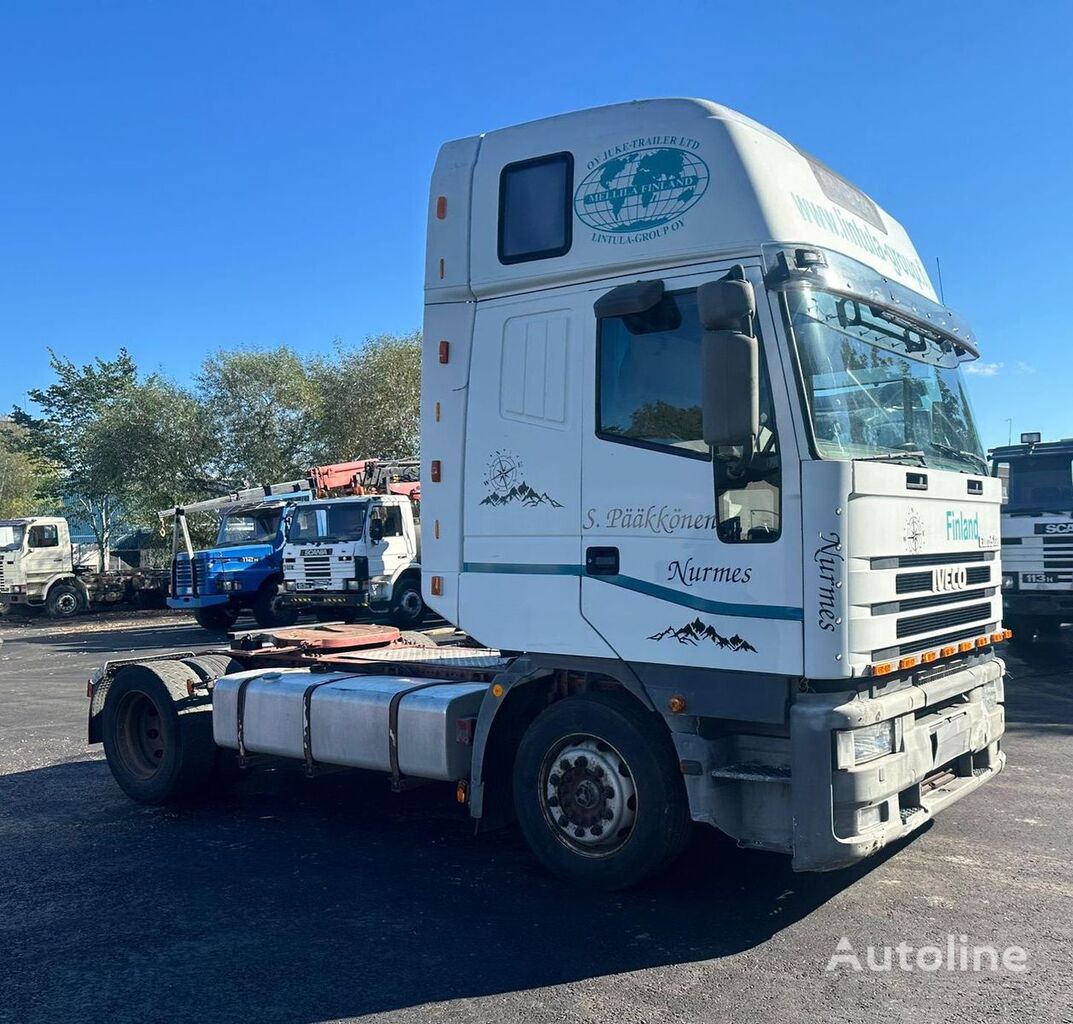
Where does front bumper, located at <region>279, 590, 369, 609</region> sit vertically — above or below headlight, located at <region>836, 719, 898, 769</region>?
below

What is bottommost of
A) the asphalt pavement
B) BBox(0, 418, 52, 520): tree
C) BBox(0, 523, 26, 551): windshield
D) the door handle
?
the asphalt pavement

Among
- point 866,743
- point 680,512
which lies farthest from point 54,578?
point 866,743

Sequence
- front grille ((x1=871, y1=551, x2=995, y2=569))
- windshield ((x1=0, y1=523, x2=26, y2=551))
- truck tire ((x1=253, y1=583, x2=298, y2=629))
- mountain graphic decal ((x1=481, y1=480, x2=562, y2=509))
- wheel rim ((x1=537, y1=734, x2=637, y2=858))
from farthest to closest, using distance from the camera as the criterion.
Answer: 1. windshield ((x1=0, y1=523, x2=26, y2=551))
2. truck tire ((x1=253, y1=583, x2=298, y2=629))
3. mountain graphic decal ((x1=481, y1=480, x2=562, y2=509))
4. wheel rim ((x1=537, y1=734, x2=637, y2=858))
5. front grille ((x1=871, y1=551, x2=995, y2=569))

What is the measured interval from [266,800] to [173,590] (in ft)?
53.3

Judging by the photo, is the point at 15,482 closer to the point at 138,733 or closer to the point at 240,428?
the point at 240,428

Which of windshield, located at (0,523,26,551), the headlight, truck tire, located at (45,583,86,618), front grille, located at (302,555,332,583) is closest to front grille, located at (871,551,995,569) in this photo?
the headlight

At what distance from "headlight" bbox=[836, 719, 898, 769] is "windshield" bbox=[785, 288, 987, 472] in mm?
1234

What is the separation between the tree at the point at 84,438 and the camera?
3409 centimetres

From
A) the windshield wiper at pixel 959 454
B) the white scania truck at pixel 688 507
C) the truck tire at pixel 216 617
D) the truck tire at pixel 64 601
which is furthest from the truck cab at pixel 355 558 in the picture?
the windshield wiper at pixel 959 454

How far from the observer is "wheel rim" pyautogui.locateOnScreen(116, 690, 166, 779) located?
25.2ft

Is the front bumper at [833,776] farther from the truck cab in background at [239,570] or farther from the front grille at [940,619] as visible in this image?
the truck cab in background at [239,570]

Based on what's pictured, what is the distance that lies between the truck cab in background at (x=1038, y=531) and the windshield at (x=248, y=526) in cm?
1546

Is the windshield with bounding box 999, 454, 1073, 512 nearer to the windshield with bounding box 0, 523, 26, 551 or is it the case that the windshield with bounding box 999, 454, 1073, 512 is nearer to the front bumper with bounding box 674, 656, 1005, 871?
the front bumper with bounding box 674, 656, 1005, 871

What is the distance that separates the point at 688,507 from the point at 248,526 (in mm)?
20010
